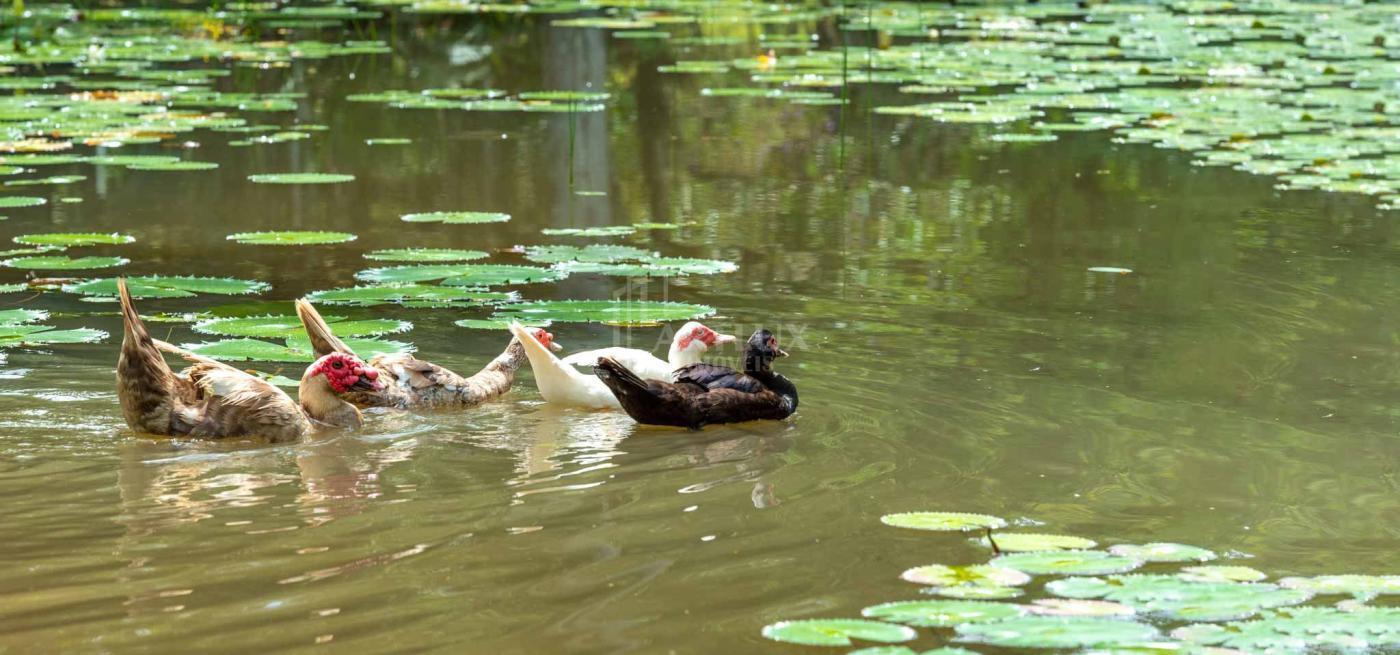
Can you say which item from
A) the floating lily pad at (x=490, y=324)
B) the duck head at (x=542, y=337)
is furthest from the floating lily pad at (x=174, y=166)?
the duck head at (x=542, y=337)

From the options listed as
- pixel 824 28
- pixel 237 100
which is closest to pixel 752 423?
pixel 237 100

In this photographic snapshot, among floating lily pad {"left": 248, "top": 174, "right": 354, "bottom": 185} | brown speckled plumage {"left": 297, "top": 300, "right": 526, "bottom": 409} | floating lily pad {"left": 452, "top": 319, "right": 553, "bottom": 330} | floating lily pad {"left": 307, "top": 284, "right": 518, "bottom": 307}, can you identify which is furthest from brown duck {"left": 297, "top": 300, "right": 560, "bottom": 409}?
floating lily pad {"left": 248, "top": 174, "right": 354, "bottom": 185}

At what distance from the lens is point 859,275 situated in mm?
8250

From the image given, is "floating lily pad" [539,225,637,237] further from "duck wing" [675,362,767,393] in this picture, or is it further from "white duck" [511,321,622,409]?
"duck wing" [675,362,767,393]

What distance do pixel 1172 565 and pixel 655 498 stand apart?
4.81 feet

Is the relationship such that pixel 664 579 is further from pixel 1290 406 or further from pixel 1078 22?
pixel 1078 22

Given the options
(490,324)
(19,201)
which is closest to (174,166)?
(19,201)

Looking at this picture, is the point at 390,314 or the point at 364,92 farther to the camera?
the point at 364,92

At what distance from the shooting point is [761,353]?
626 centimetres

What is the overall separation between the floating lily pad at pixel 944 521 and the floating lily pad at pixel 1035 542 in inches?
4.5

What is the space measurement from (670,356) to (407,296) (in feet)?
4.98

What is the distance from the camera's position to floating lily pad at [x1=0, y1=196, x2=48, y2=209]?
30.7 ft

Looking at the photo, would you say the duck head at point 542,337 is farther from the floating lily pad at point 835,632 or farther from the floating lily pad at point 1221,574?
the floating lily pad at point 1221,574

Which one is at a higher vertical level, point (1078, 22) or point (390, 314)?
point (1078, 22)
